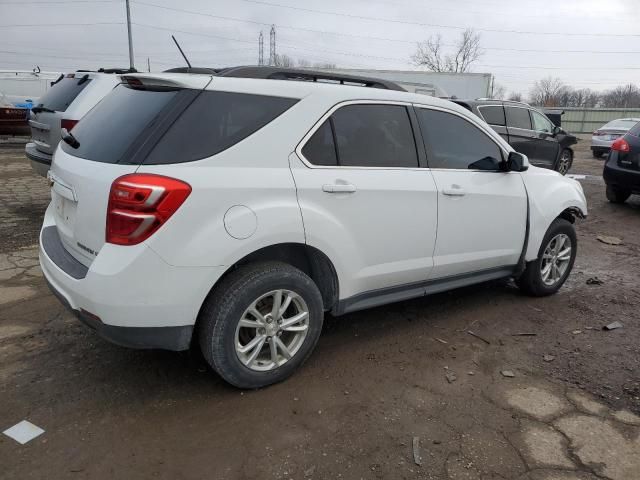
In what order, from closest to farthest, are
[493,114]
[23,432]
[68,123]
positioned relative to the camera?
1. [23,432]
2. [68,123]
3. [493,114]

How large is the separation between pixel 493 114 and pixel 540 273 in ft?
20.4

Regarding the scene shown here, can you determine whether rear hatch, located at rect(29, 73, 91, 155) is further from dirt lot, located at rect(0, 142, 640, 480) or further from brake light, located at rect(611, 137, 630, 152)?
brake light, located at rect(611, 137, 630, 152)

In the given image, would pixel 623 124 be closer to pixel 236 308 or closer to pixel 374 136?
pixel 374 136

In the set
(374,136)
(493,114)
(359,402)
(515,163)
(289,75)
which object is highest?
(289,75)

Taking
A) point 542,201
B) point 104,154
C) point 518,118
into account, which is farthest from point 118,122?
point 518,118

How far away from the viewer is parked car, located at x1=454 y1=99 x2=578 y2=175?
999 centimetres

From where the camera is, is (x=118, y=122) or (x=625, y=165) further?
(x=625, y=165)

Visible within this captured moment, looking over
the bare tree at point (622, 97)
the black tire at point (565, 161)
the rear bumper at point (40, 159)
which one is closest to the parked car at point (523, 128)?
the black tire at point (565, 161)

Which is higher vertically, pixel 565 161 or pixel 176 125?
pixel 176 125

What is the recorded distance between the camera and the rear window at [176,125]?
266 cm

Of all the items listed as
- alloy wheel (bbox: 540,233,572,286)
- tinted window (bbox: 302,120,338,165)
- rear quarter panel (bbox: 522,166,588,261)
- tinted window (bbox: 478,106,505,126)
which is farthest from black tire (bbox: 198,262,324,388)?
tinted window (bbox: 478,106,505,126)

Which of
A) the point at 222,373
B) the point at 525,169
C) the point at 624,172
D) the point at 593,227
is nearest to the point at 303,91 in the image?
the point at 222,373

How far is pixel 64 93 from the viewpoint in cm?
682

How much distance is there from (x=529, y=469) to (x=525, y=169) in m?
2.37
